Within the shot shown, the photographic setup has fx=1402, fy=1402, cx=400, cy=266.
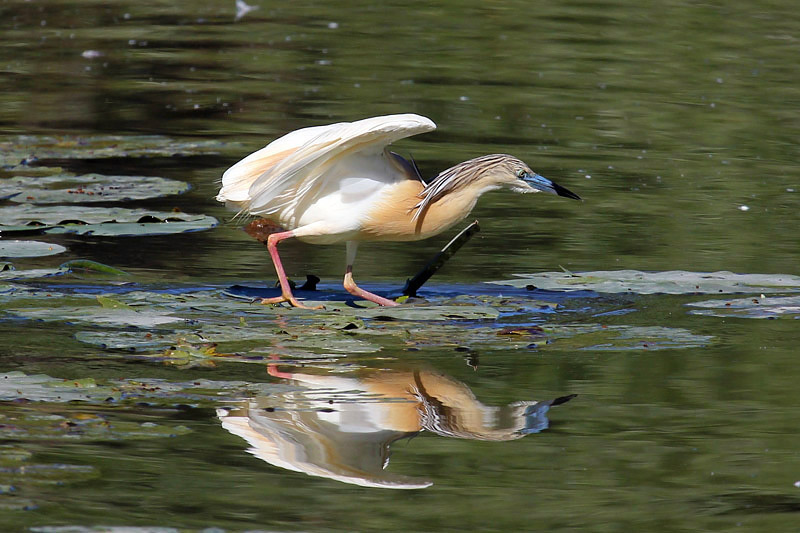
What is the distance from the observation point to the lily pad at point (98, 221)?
839cm

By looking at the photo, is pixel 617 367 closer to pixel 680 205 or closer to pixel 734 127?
pixel 680 205

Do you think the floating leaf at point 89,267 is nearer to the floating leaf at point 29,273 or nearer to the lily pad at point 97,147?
the floating leaf at point 29,273

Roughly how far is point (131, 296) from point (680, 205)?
4.82m

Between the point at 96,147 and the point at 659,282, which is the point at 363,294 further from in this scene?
the point at 96,147

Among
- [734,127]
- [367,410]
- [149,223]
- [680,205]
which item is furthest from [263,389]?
[734,127]

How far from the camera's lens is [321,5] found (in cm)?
2198

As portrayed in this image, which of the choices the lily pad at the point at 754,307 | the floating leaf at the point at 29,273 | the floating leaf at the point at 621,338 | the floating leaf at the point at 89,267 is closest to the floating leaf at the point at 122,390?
the floating leaf at the point at 621,338

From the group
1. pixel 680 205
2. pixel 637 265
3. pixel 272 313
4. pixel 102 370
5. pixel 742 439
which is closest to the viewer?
pixel 742 439

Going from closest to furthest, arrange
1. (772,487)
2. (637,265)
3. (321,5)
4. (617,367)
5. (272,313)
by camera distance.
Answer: (772,487), (617,367), (272,313), (637,265), (321,5)

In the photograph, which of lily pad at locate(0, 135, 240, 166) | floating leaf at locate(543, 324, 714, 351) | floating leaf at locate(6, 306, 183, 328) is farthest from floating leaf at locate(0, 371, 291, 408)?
lily pad at locate(0, 135, 240, 166)

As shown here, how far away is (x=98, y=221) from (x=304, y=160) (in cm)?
217

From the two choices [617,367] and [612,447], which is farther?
[617,367]

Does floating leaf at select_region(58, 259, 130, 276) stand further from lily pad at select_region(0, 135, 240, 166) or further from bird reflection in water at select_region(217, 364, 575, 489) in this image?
lily pad at select_region(0, 135, 240, 166)

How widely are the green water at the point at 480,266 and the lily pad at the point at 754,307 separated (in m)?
0.07
